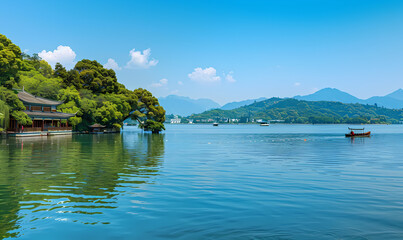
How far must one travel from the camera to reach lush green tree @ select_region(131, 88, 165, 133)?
103m

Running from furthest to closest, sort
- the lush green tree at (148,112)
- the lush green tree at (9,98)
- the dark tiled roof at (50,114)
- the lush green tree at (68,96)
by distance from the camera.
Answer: the lush green tree at (148,112) → the lush green tree at (68,96) → the dark tiled roof at (50,114) → the lush green tree at (9,98)

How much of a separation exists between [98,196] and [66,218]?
3321mm

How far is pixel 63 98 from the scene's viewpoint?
280 ft

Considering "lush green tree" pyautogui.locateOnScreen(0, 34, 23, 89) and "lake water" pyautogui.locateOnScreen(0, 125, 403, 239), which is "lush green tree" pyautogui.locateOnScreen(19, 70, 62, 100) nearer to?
"lush green tree" pyautogui.locateOnScreen(0, 34, 23, 89)

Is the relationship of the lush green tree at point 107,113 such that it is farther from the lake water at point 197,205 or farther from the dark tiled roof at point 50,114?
the lake water at point 197,205

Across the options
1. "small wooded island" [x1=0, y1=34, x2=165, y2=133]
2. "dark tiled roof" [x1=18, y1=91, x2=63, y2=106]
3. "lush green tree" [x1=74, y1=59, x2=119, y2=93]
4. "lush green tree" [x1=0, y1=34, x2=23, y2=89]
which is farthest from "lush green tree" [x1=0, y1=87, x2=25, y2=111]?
"lush green tree" [x1=74, y1=59, x2=119, y2=93]

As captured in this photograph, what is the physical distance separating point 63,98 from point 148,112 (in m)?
25.5

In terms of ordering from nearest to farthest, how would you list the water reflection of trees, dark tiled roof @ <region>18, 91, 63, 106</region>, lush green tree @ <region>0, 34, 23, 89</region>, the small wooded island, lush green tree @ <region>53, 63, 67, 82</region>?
the water reflection of trees
lush green tree @ <region>0, 34, 23, 89</region>
the small wooded island
dark tiled roof @ <region>18, 91, 63, 106</region>
lush green tree @ <region>53, 63, 67, 82</region>

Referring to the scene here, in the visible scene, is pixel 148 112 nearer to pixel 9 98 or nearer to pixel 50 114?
pixel 50 114

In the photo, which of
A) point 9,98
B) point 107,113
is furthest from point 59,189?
point 107,113

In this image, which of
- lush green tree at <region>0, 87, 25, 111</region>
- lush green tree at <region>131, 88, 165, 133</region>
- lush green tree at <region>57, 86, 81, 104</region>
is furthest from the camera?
lush green tree at <region>131, 88, 165, 133</region>

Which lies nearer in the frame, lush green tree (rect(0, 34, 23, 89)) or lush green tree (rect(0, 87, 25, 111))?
lush green tree (rect(0, 34, 23, 89))

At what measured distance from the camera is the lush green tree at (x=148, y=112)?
4040 inches

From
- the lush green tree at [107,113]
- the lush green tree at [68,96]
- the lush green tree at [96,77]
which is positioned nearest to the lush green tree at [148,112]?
the lush green tree at [96,77]
